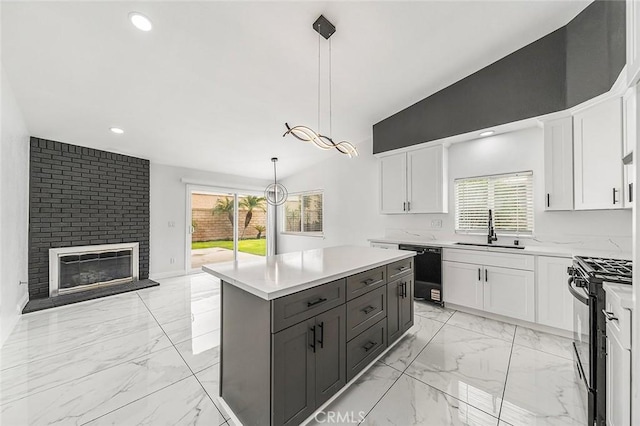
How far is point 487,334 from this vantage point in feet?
9.04

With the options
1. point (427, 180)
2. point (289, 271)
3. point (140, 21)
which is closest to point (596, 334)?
point (289, 271)

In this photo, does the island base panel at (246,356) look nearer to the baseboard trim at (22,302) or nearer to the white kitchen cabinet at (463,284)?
the white kitchen cabinet at (463,284)

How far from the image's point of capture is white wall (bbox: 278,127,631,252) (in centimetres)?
280

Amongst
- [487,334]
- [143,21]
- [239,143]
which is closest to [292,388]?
[487,334]

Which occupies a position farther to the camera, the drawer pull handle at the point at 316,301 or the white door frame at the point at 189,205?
the white door frame at the point at 189,205

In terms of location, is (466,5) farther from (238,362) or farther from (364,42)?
(238,362)

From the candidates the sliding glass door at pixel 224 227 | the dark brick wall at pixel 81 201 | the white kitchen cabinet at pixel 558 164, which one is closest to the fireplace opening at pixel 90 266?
the dark brick wall at pixel 81 201

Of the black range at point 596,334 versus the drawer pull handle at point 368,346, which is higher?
the black range at point 596,334

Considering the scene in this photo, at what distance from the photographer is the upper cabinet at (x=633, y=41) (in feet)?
3.07

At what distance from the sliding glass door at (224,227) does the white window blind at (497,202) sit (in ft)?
16.2

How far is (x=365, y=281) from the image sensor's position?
194 centimetres

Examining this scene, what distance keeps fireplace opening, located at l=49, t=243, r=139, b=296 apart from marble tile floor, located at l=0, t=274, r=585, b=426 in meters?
1.02

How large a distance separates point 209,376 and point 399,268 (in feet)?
6.29

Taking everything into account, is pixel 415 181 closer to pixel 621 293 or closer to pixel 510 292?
pixel 510 292
